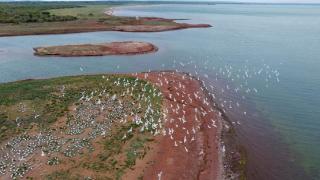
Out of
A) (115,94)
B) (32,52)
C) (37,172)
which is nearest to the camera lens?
(37,172)

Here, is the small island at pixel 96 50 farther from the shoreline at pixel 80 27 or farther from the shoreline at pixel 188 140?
the shoreline at pixel 80 27

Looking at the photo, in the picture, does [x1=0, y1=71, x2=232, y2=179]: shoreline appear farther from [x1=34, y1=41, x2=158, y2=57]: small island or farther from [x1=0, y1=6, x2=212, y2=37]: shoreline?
[x1=0, y1=6, x2=212, y2=37]: shoreline

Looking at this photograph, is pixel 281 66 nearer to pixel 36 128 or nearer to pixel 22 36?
pixel 36 128

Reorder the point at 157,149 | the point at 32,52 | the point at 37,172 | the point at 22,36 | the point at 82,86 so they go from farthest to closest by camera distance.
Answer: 1. the point at 22,36
2. the point at 32,52
3. the point at 82,86
4. the point at 157,149
5. the point at 37,172

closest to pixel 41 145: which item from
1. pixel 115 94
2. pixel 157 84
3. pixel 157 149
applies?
pixel 157 149

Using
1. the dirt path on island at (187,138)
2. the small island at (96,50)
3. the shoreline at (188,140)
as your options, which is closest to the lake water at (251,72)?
the shoreline at (188,140)

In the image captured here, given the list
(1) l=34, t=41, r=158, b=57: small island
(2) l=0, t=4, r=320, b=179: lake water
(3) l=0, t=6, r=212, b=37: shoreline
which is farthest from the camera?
(3) l=0, t=6, r=212, b=37: shoreline

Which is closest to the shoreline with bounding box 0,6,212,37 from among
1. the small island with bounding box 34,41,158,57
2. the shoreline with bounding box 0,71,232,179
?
the small island with bounding box 34,41,158,57
